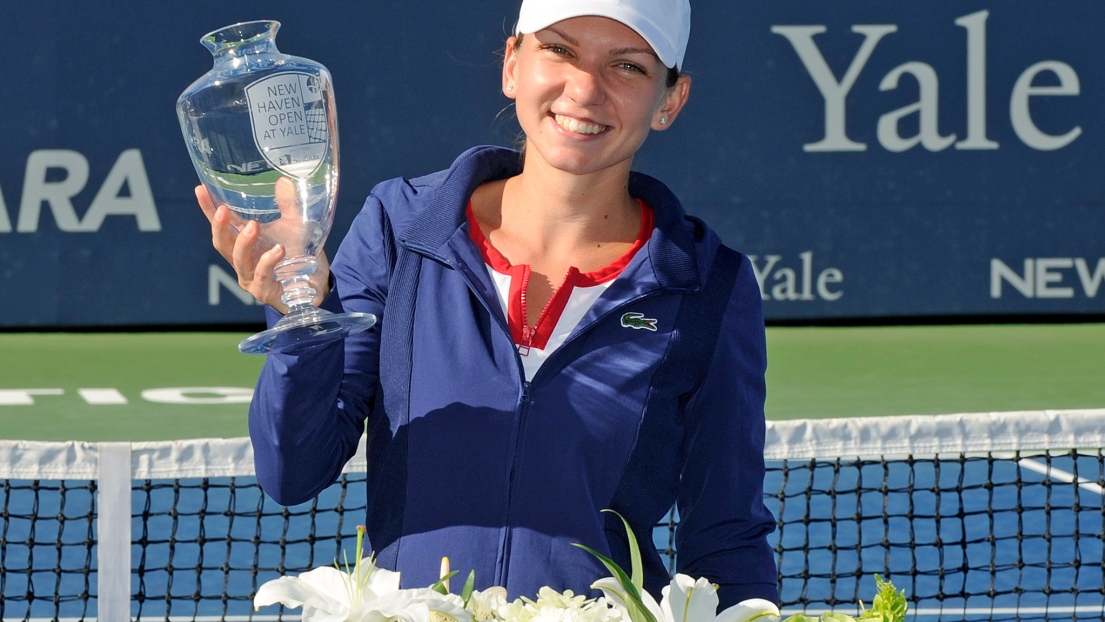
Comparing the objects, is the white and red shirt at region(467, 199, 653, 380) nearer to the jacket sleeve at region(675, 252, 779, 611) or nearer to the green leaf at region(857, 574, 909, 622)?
the jacket sleeve at region(675, 252, 779, 611)

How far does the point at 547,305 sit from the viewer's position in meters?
1.91

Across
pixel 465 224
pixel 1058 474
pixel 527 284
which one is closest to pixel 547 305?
pixel 527 284

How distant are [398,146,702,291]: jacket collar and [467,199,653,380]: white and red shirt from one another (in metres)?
0.05

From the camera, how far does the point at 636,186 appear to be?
81.6 inches

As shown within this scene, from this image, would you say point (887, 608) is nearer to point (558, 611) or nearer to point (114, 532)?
point (558, 611)

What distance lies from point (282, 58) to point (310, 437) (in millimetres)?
429

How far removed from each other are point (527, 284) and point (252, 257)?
42cm

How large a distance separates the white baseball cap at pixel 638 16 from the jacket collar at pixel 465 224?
0.73 ft

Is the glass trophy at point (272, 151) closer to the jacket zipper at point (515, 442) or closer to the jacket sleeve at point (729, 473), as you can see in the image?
the jacket zipper at point (515, 442)

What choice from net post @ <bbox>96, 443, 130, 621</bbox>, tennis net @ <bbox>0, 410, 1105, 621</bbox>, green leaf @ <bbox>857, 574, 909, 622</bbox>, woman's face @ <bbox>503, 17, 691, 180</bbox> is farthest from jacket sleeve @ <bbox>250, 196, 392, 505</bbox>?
net post @ <bbox>96, 443, 130, 621</bbox>

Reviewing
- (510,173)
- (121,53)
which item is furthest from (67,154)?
(510,173)

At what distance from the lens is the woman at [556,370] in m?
1.81

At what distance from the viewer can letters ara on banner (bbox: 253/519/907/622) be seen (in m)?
1.16

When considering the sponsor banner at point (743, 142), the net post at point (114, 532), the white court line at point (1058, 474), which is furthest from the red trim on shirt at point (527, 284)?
Result: the sponsor banner at point (743, 142)
